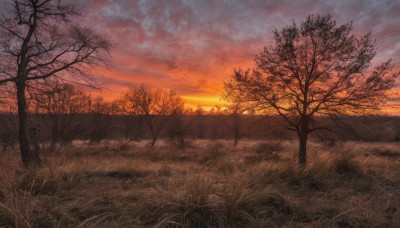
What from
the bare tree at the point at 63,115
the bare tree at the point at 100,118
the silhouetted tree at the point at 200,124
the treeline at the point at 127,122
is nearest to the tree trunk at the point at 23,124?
the treeline at the point at 127,122

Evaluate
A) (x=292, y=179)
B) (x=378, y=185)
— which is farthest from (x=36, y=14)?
(x=378, y=185)

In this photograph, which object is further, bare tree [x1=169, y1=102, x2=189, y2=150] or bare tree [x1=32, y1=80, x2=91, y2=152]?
bare tree [x1=169, y1=102, x2=189, y2=150]

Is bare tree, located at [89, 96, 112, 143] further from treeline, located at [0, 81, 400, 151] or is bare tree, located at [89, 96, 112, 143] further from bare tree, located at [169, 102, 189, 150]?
bare tree, located at [169, 102, 189, 150]

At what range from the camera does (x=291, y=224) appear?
3.62m

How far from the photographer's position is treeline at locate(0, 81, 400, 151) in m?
13.5

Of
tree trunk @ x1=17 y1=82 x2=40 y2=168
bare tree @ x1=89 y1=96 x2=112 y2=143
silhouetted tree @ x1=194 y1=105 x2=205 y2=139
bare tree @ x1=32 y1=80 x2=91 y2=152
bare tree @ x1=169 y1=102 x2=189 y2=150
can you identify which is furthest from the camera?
silhouetted tree @ x1=194 y1=105 x2=205 y2=139

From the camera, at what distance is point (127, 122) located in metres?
50.1

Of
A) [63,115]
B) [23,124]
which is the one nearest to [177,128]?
[63,115]

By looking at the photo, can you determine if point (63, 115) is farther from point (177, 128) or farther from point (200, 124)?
point (200, 124)

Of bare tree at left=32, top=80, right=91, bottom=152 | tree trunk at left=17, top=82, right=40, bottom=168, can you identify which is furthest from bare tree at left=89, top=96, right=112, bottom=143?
tree trunk at left=17, top=82, right=40, bottom=168

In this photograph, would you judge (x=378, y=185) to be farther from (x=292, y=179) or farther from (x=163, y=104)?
(x=163, y=104)

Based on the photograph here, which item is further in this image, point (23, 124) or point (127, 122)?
point (127, 122)

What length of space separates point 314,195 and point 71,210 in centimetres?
434

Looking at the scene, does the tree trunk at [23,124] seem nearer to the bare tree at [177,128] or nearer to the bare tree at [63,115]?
the bare tree at [63,115]
